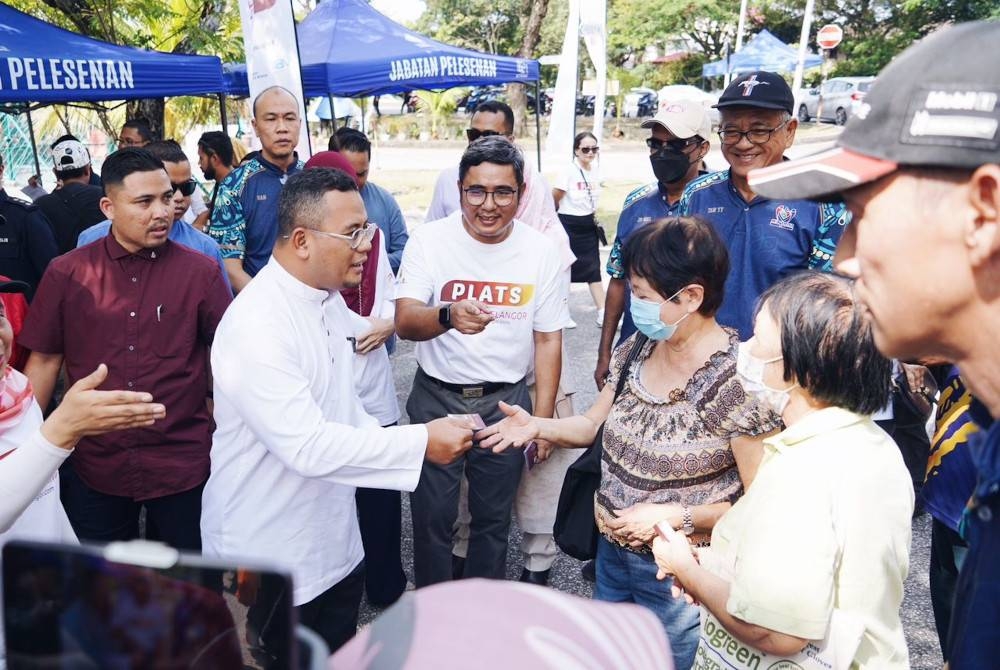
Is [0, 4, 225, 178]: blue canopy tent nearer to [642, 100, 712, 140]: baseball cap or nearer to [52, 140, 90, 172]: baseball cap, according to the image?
[52, 140, 90, 172]: baseball cap

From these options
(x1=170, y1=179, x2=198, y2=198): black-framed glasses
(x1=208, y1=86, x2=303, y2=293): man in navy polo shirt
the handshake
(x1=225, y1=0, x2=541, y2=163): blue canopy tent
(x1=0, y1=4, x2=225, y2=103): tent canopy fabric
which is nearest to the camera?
the handshake

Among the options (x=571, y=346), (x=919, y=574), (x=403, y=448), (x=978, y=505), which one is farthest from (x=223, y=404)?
(x=571, y=346)

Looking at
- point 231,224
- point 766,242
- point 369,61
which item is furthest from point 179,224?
point 369,61

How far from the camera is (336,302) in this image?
295 cm

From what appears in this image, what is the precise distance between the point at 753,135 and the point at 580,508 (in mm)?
1788

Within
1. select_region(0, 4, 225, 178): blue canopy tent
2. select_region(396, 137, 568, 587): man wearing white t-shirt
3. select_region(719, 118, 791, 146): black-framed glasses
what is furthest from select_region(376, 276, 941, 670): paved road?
select_region(0, 4, 225, 178): blue canopy tent

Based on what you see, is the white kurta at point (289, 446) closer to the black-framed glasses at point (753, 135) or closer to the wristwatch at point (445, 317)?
the wristwatch at point (445, 317)

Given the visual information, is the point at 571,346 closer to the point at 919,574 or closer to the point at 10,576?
the point at 919,574

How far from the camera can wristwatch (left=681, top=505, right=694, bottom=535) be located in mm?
2234

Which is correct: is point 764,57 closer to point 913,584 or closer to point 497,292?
point 913,584

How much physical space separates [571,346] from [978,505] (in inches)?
250

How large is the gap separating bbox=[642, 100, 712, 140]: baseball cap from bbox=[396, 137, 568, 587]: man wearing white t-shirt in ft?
3.36

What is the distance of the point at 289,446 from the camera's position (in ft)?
7.18

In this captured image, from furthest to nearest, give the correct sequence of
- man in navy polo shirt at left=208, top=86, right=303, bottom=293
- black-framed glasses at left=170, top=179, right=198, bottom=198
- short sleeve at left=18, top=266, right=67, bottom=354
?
black-framed glasses at left=170, top=179, right=198, bottom=198 < man in navy polo shirt at left=208, top=86, right=303, bottom=293 < short sleeve at left=18, top=266, right=67, bottom=354
